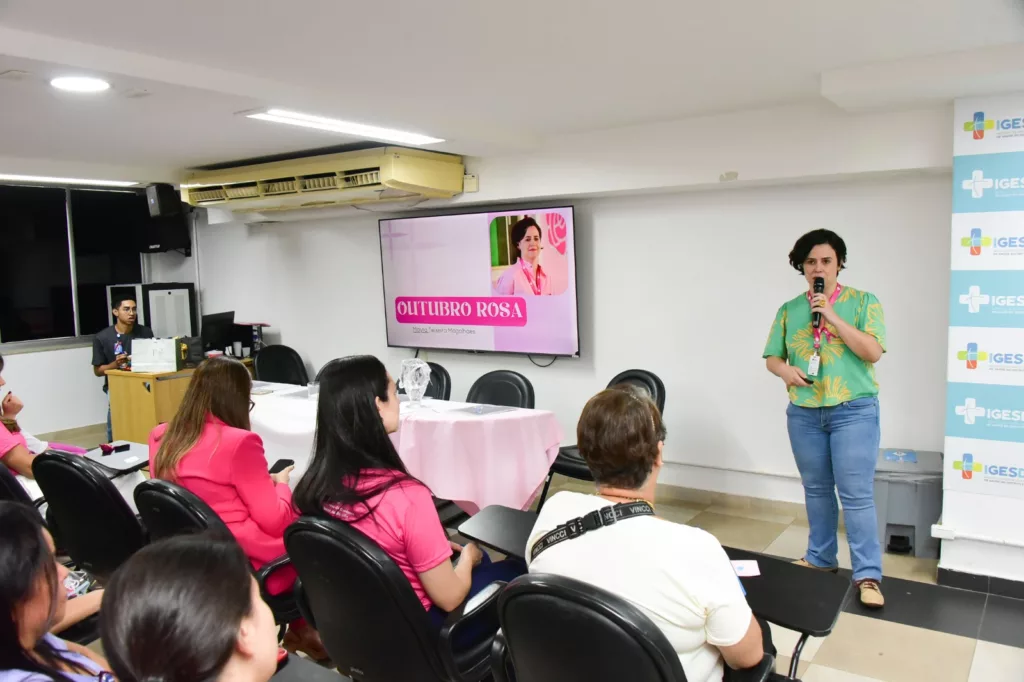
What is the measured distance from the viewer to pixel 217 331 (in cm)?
643

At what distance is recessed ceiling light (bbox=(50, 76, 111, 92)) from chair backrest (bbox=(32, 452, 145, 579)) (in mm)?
1511

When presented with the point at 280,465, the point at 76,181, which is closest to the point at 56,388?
the point at 76,181

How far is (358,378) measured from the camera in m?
2.05

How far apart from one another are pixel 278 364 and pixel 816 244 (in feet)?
15.3

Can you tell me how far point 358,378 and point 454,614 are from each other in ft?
2.28

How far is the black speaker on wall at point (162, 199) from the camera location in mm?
6176

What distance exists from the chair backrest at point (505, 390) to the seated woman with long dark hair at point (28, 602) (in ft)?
10.2

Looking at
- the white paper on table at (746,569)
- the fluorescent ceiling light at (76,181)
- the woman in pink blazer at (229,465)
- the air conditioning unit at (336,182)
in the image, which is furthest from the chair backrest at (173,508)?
the fluorescent ceiling light at (76,181)

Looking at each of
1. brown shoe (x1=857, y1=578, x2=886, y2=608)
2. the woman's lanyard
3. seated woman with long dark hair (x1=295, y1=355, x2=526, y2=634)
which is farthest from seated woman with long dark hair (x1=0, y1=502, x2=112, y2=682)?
brown shoe (x1=857, y1=578, x2=886, y2=608)

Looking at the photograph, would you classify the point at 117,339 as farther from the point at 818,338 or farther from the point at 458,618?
the point at 818,338

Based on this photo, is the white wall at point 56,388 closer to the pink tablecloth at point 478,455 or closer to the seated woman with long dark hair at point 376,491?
the pink tablecloth at point 478,455

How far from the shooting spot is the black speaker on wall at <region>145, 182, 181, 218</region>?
20.3ft

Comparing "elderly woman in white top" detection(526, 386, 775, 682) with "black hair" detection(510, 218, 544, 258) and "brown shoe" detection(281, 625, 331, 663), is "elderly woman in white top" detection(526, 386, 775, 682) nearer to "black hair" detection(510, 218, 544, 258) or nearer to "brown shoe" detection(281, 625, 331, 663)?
"brown shoe" detection(281, 625, 331, 663)

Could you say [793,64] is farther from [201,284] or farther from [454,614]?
[201,284]
